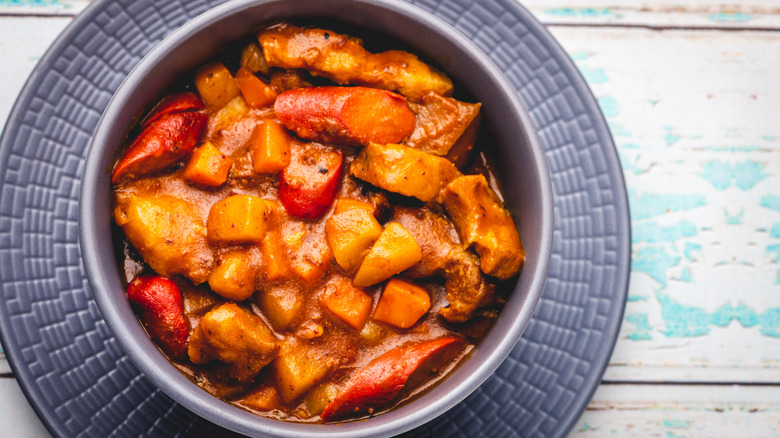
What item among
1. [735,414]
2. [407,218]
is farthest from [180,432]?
[735,414]

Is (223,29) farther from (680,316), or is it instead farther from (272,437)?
(680,316)

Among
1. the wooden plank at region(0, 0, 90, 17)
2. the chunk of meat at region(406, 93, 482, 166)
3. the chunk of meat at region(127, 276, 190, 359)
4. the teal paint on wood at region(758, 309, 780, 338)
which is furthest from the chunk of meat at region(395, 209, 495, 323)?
the wooden plank at region(0, 0, 90, 17)

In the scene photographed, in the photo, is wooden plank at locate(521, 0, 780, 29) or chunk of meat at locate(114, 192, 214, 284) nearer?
chunk of meat at locate(114, 192, 214, 284)

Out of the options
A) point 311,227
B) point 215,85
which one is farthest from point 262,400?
point 215,85

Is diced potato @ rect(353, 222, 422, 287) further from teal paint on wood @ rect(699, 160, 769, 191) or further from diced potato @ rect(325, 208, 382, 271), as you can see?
teal paint on wood @ rect(699, 160, 769, 191)

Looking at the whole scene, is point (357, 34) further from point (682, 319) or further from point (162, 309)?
point (682, 319)

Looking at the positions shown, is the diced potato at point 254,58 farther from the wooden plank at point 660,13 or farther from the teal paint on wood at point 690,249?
the teal paint on wood at point 690,249

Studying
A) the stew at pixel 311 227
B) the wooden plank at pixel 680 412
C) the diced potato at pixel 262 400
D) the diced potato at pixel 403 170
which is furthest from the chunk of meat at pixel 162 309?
the wooden plank at pixel 680 412
